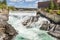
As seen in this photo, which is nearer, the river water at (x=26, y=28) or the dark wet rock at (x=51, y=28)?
the river water at (x=26, y=28)

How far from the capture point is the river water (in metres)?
5.35

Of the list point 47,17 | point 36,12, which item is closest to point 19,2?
point 36,12

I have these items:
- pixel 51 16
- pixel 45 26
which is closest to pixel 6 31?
pixel 45 26

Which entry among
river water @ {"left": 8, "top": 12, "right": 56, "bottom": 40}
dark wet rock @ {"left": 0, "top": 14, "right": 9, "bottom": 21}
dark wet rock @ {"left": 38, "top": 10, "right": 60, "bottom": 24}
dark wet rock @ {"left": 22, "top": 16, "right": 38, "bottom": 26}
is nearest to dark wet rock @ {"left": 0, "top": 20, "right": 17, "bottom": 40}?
river water @ {"left": 8, "top": 12, "right": 56, "bottom": 40}

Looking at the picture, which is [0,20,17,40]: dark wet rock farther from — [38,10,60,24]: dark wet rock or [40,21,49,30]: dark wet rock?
[38,10,60,24]: dark wet rock

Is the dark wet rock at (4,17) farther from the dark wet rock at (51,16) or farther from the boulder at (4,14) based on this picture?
the dark wet rock at (51,16)

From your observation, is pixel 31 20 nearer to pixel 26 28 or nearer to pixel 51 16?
pixel 26 28

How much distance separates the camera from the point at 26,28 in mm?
5785

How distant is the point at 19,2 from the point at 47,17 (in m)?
1.03

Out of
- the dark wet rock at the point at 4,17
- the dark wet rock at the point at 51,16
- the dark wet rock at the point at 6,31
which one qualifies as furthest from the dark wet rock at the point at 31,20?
the dark wet rock at the point at 6,31

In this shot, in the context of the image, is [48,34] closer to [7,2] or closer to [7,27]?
[7,27]

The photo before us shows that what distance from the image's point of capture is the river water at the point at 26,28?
5346 mm

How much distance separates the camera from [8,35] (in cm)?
497

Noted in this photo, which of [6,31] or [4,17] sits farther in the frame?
[4,17]
